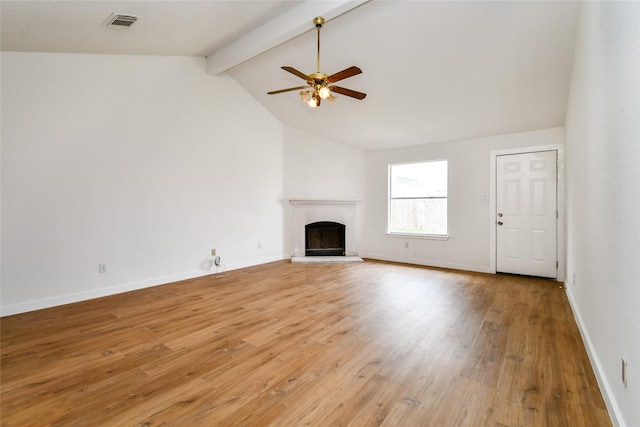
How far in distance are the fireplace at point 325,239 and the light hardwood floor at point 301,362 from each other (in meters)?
2.61

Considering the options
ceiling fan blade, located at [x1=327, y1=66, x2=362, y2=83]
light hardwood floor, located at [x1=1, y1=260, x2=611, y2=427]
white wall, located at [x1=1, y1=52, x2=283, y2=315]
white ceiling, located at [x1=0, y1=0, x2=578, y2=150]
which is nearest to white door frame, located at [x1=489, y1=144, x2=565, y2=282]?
white ceiling, located at [x1=0, y1=0, x2=578, y2=150]

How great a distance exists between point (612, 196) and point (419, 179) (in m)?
4.32

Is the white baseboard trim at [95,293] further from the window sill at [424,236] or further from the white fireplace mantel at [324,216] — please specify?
the window sill at [424,236]

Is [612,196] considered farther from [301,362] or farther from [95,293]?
[95,293]

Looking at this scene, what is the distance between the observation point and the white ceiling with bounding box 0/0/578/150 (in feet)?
8.91

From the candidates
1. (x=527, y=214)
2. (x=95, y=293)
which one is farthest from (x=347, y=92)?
(x=95, y=293)

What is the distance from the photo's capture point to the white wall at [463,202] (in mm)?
4910

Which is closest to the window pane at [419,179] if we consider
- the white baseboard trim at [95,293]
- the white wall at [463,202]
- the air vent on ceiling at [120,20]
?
the white wall at [463,202]

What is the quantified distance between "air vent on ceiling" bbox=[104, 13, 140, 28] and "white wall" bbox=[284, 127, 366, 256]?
3.41m

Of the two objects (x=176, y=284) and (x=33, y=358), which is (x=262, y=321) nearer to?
(x=33, y=358)

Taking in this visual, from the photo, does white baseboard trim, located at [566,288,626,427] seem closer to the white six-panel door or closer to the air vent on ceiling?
the white six-panel door

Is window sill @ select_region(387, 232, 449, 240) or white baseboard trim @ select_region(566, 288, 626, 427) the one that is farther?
window sill @ select_region(387, 232, 449, 240)

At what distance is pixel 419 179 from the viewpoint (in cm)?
583

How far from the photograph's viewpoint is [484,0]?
8.55 feet
